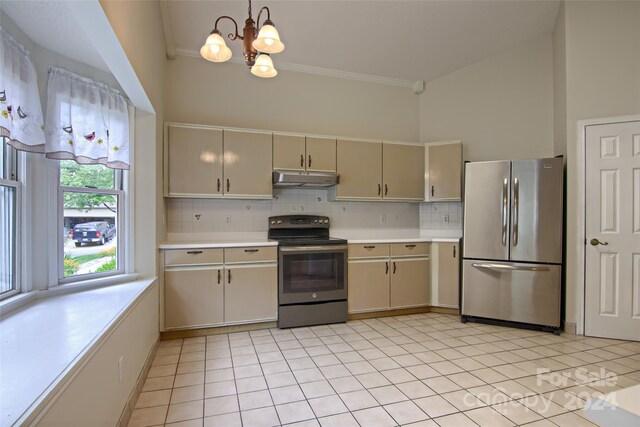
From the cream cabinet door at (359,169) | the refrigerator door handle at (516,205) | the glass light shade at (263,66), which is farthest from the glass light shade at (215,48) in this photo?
the refrigerator door handle at (516,205)

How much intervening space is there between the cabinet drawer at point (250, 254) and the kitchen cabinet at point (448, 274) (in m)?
1.96

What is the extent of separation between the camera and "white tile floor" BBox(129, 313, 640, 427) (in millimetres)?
1900

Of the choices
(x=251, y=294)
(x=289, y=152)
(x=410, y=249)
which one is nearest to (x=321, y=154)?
(x=289, y=152)

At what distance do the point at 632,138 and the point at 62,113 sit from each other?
181 inches

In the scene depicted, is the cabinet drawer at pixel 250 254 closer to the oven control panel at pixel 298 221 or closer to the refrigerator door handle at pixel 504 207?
the oven control panel at pixel 298 221

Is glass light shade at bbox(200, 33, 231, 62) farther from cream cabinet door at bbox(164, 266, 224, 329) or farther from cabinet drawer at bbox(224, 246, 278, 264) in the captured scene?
cream cabinet door at bbox(164, 266, 224, 329)

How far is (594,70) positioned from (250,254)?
382 cm

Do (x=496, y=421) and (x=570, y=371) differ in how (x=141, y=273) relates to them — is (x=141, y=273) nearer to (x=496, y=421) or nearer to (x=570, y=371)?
(x=496, y=421)

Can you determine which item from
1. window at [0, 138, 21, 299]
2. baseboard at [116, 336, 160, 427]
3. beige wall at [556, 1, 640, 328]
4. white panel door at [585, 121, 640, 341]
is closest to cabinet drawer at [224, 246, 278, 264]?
baseboard at [116, 336, 160, 427]

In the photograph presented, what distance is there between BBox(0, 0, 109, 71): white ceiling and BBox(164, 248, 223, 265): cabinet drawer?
1.69 metres

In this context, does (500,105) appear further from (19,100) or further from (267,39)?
(19,100)

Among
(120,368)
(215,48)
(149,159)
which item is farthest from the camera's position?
(149,159)

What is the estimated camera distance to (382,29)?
342cm

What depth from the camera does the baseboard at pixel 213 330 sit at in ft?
10.2
